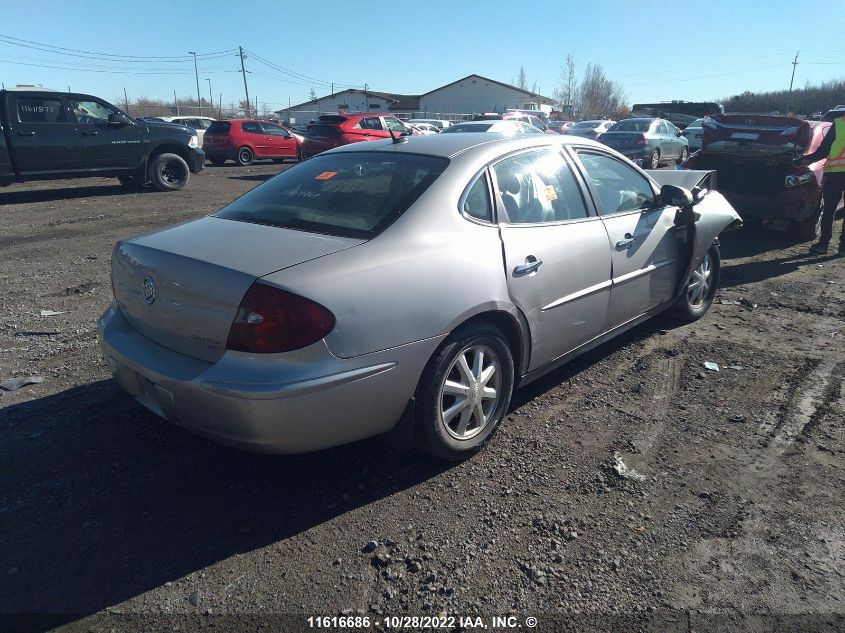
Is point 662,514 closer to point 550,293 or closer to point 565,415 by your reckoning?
point 565,415

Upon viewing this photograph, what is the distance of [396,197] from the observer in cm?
316

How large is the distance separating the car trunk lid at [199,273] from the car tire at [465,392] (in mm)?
712

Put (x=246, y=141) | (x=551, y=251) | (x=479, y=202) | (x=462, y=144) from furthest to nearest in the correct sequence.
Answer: (x=246, y=141)
(x=462, y=144)
(x=551, y=251)
(x=479, y=202)

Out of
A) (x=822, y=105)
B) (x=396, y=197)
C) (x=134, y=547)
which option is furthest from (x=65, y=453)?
(x=822, y=105)

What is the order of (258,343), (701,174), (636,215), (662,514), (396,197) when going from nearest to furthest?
(258,343)
(662,514)
(396,197)
(636,215)
(701,174)

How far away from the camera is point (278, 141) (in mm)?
21578

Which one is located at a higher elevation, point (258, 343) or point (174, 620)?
point (258, 343)

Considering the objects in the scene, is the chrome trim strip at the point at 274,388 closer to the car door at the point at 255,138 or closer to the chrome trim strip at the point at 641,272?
the chrome trim strip at the point at 641,272

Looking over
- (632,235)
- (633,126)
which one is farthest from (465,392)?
(633,126)

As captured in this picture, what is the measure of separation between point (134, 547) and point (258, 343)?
3.24 ft

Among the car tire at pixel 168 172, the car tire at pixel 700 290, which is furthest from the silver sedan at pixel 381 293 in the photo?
the car tire at pixel 168 172

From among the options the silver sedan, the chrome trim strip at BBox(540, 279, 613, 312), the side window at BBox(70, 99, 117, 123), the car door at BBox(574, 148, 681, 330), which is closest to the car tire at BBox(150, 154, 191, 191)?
the side window at BBox(70, 99, 117, 123)

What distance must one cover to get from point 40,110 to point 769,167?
1211 centimetres

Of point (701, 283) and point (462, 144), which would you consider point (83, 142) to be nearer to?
point (462, 144)
